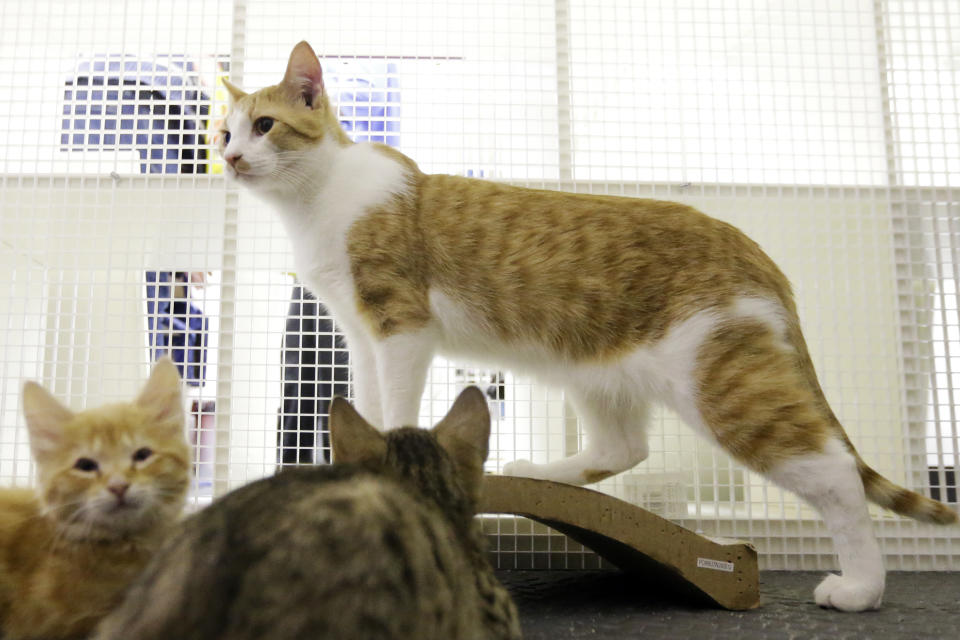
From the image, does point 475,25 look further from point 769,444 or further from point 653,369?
point 769,444

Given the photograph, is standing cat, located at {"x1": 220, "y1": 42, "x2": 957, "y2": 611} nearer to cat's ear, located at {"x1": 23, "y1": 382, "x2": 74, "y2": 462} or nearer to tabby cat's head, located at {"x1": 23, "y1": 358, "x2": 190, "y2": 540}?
tabby cat's head, located at {"x1": 23, "y1": 358, "x2": 190, "y2": 540}

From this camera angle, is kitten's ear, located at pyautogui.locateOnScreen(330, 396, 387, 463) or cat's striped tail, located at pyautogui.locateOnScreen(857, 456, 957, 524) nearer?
kitten's ear, located at pyautogui.locateOnScreen(330, 396, 387, 463)

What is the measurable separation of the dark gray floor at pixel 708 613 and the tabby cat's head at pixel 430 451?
12.9 inches

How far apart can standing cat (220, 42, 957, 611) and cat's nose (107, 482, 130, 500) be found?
0.53 m

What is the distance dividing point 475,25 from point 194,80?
773mm

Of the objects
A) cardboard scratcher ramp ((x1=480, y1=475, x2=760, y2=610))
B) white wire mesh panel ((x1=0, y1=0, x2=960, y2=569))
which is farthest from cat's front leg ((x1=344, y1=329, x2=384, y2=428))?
cardboard scratcher ramp ((x1=480, y1=475, x2=760, y2=610))

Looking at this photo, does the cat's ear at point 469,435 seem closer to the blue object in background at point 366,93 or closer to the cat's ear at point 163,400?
the cat's ear at point 163,400

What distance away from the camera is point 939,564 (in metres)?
1.98

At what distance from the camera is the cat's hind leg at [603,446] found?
1.73m

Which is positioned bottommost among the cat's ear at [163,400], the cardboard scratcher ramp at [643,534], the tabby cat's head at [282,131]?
the cardboard scratcher ramp at [643,534]

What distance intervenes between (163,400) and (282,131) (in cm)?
65

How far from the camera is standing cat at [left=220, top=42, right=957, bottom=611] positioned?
137 cm

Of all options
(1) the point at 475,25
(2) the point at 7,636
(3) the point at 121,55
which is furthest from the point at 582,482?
(3) the point at 121,55

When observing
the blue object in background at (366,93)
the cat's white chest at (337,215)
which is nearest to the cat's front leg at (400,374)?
the cat's white chest at (337,215)
